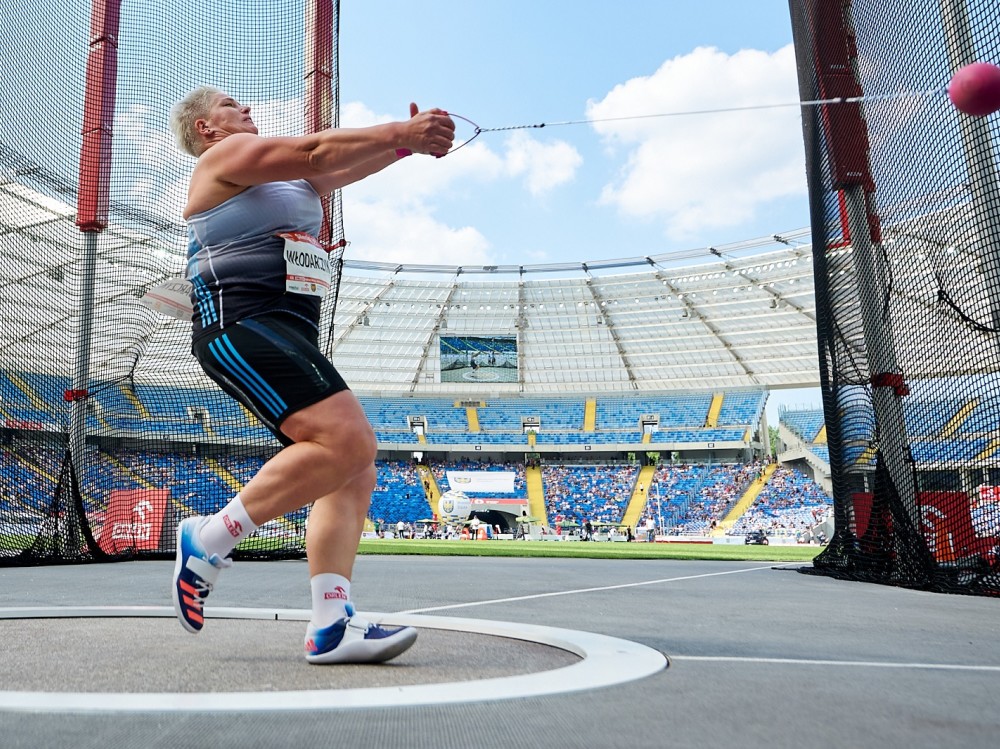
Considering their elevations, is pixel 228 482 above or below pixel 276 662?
above

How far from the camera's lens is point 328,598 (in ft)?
7.18

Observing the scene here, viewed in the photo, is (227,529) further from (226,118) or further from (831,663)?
(831,663)

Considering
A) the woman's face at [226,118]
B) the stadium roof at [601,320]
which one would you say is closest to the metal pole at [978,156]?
the woman's face at [226,118]

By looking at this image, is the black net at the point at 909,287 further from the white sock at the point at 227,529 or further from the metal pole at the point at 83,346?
the metal pole at the point at 83,346

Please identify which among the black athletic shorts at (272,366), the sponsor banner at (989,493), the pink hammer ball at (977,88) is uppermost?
the pink hammer ball at (977,88)

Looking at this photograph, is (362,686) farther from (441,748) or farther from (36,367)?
(36,367)

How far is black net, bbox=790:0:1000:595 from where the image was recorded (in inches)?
222

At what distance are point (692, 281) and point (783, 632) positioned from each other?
113 ft

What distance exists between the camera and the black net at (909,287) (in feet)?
18.5

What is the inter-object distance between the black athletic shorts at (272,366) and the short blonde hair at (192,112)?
2.40 ft

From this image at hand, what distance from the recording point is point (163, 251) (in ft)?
32.8

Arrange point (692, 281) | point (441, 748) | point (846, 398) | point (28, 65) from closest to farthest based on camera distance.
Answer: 1. point (441, 748)
2. point (846, 398)
3. point (28, 65)
4. point (692, 281)

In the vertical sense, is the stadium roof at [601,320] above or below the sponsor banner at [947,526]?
above

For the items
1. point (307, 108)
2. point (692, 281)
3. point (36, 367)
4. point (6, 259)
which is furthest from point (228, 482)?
point (692, 281)
